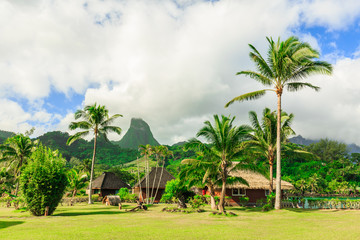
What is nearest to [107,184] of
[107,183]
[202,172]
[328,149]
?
[107,183]

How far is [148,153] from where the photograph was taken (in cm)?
3173

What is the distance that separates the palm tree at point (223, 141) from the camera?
19253mm

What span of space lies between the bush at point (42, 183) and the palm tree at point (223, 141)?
9.78m

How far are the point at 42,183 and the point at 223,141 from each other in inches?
506

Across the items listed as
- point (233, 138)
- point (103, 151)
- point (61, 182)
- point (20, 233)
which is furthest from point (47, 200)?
point (103, 151)

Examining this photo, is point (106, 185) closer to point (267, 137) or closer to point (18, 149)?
point (18, 149)

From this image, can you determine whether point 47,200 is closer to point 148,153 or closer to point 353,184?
point 148,153

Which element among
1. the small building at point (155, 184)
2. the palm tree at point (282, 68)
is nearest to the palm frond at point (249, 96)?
the palm tree at point (282, 68)

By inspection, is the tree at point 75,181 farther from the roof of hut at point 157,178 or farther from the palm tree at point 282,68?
the palm tree at point 282,68

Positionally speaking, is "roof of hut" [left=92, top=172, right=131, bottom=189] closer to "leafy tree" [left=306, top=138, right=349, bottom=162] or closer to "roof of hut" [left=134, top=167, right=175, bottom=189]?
"roof of hut" [left=134, top=167, right=175, bottom=189]

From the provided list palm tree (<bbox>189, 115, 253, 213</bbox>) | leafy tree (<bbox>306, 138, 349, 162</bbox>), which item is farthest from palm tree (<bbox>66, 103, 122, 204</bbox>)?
leafy tree (<bbox>306, 138, 349, 162</bbox>)

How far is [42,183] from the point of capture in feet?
54.1

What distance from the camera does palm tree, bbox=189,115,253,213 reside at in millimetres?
19253

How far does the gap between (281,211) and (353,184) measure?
174ft
